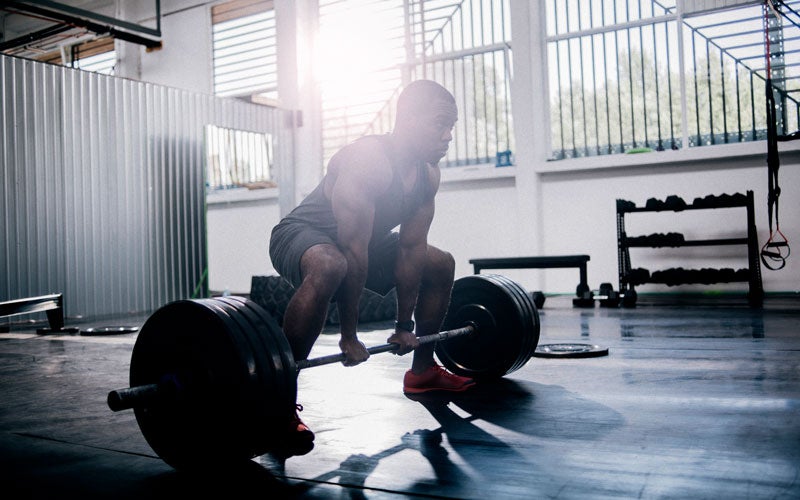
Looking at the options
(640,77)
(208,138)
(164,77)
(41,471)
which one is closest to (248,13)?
(164,77)

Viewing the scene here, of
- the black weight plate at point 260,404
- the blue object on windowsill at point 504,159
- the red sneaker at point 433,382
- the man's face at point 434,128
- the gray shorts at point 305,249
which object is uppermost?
the blue object on windowsill at point 504,159

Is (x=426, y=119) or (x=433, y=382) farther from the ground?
(x=426, y=119)

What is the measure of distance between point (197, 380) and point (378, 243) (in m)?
0.72

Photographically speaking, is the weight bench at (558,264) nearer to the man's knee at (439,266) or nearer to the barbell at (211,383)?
the man's knee at (439,266)

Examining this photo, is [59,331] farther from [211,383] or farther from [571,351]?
[211,383]

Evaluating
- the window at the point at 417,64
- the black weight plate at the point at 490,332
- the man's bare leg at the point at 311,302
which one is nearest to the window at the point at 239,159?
the window at the point at 417,64

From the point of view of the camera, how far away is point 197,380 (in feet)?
3.84

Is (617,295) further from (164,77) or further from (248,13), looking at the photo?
(164,77)

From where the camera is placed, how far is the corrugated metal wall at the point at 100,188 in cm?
462

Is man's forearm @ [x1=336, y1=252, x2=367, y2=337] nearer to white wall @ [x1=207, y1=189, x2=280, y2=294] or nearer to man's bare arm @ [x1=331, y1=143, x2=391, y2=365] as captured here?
man's bare arm @ [x1=331, y1=143, x2=391, y2=365]

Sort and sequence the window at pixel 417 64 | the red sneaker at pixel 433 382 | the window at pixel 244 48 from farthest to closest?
the window at pixel 244 48, the window at pixel 417 64, the red sneaker at pixel 433 382

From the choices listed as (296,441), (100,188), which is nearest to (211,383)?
(296,441)

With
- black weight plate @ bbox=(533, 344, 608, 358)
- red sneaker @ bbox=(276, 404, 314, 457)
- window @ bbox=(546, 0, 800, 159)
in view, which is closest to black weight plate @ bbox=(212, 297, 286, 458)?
red sneaker @ bbox=(276, 404, 314, 457)

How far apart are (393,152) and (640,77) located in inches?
175
